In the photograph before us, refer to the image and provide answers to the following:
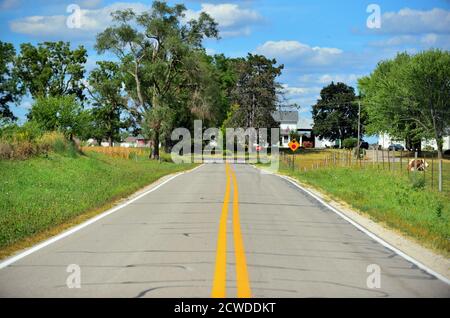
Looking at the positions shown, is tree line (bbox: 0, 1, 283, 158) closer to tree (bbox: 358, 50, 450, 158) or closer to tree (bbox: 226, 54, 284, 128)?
tree (bbox: 226, 54, 284, 128)

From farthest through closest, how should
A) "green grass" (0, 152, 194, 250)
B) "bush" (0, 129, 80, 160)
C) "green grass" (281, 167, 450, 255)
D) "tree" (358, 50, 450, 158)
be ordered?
"tree" (358, 50, 450, 158), "bush" (0, 129, 80, 160), "green grass" (281, 167, 450, 255), "green grass" (0, 152, 194, 250)

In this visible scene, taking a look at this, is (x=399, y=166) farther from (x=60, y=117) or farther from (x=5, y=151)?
(x=5, y=151)

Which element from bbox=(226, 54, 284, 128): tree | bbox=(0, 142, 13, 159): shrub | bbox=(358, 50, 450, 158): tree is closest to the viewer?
bbox=(0, 142, 13, 159): shrub

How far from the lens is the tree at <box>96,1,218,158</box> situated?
6269cm

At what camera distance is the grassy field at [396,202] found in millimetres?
15188

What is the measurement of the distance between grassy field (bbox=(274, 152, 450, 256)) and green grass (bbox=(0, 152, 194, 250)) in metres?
8.50

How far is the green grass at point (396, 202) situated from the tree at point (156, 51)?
89.7 ft

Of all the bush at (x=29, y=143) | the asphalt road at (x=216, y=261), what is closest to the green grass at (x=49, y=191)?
the bush at (x=29, y=143)

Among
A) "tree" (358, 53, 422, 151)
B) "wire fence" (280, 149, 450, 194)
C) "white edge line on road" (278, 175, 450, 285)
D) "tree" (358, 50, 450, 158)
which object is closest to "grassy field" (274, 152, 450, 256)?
"white edge line on road" (278, 175, 450, 285)

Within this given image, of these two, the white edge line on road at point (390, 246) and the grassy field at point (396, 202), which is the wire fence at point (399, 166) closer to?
the grassy field at point (396, 202)

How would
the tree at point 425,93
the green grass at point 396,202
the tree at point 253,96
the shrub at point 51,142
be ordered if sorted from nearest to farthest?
the green grass at point 396,202, the shrub at point 51,142, the tree at point 425,93, the tree at point 253,96

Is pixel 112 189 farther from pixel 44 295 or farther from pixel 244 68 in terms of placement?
pixel 244 68

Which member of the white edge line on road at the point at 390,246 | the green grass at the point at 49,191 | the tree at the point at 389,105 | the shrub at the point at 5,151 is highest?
the tree at the point at 389,105

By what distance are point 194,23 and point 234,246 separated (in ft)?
186
